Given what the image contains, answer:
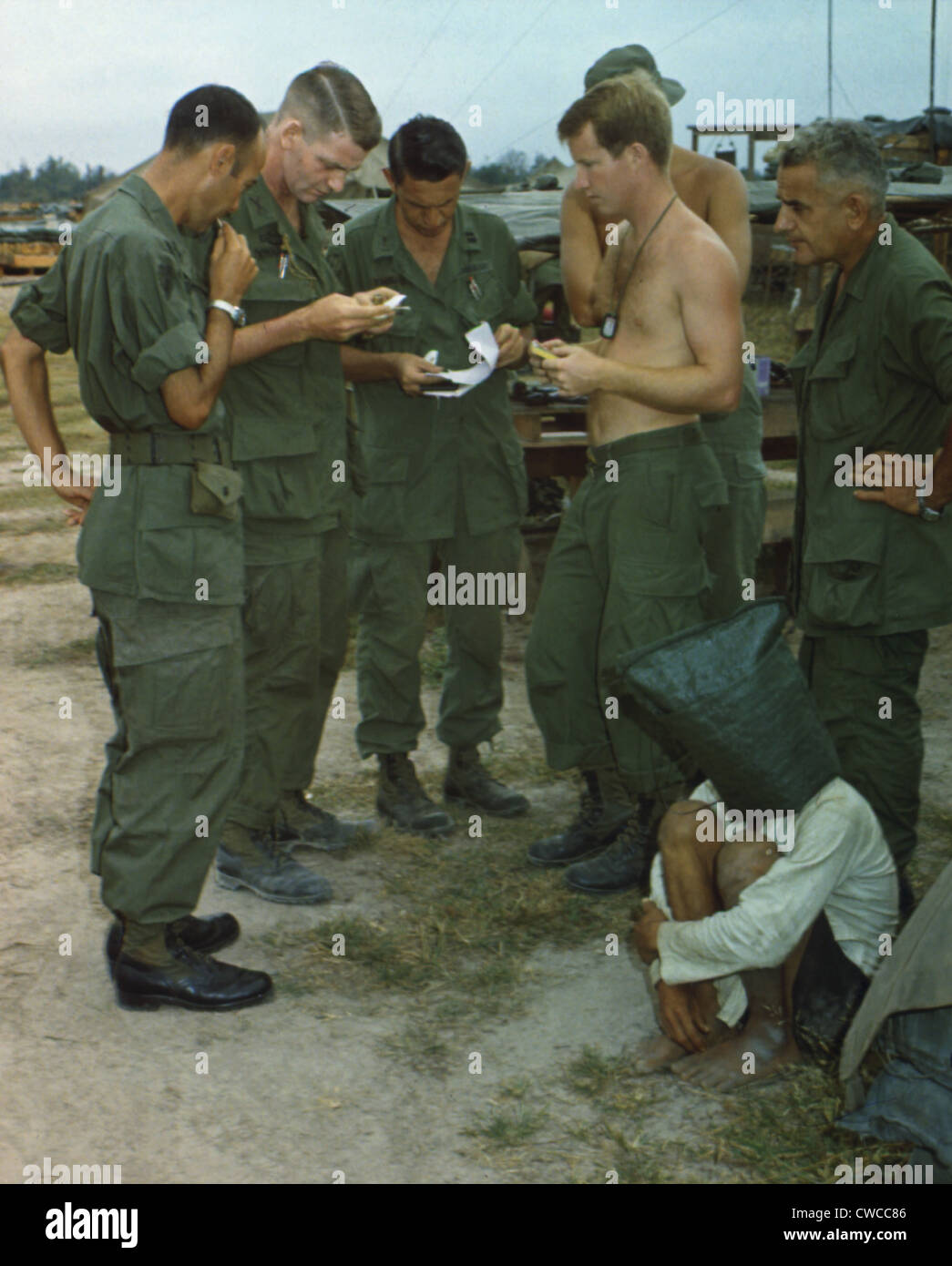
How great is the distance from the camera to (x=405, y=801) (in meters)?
4.97

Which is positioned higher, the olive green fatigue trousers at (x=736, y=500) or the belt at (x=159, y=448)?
the belt at (x=159, y=448)

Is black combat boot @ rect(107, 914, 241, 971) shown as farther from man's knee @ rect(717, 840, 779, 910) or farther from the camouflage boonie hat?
the camouflage boonie hat

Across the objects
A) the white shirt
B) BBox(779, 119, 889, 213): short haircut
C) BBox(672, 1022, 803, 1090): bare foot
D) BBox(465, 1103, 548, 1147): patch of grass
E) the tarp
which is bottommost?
BBox(465, 1103, 548, 1147): patch of grass

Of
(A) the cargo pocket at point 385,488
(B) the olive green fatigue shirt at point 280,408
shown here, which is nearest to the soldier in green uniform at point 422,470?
(A) the cargo pocket at point 385,488

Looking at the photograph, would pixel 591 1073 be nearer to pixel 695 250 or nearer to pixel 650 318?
pixel 650 318

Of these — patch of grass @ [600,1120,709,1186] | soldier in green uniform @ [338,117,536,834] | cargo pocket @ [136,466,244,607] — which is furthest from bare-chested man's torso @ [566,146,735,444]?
patch of grass @ [600,1120,709,1186]

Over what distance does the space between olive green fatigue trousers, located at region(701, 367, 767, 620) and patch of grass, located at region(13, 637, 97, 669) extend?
11.5 feet

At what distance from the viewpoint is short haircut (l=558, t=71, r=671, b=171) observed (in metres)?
4.00

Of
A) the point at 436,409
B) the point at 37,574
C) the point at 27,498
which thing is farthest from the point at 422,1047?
the point at 27,498

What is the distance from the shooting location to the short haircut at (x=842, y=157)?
12.3ft

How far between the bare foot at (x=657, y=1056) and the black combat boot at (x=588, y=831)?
124 cm

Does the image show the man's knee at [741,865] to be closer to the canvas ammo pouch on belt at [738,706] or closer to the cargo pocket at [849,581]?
the canvas ammo pouch on belt at [738,706]

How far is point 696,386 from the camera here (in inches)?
158

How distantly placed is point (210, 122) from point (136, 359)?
0.63 metres
